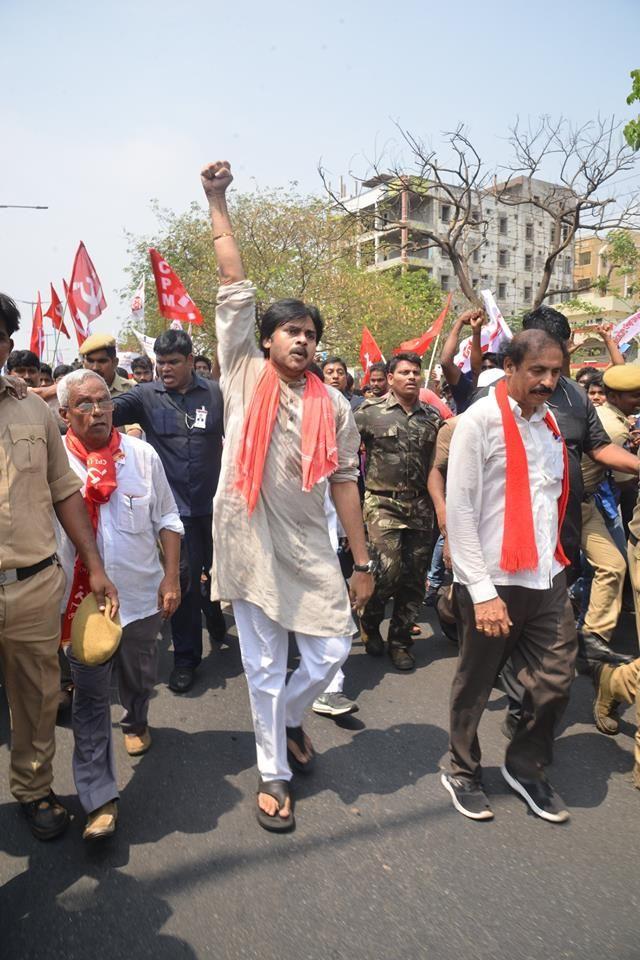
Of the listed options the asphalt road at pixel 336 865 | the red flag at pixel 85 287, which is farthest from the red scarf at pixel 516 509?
the red flag at pixel 85 287

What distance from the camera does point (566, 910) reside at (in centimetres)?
236

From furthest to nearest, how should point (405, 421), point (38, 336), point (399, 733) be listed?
point (38, 336) < point (405, 421) < point (399, 733)

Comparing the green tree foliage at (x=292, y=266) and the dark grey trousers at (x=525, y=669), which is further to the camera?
the green tree foliage at (x=292, y=266)

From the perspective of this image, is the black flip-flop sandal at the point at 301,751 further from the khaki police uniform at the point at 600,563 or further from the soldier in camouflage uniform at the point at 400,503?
the khaki police uniform at the point at 600,563

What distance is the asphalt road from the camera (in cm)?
222

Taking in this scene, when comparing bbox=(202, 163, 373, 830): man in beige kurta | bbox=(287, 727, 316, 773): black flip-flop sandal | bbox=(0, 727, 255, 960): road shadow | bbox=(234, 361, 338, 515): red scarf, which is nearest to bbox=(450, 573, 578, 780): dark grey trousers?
bbox=(202, 163, 373, 830): man in beige kurta

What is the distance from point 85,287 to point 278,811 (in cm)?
782

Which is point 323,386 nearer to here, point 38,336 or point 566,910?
point 566,910

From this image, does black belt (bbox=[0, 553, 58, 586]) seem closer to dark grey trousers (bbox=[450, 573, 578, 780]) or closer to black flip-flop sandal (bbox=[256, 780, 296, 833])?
black flip-flop sandal (bbox=[256, 780, 296, 833])

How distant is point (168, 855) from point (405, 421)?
3073mm

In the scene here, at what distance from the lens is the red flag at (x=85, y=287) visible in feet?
29.4

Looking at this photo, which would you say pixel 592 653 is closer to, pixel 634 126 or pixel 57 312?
pixel 634 126

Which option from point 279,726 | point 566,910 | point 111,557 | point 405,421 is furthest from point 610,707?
point 111,557

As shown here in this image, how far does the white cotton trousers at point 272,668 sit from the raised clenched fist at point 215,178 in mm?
1694
